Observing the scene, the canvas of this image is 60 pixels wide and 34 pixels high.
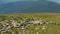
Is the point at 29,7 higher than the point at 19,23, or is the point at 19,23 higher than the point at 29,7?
the point at 19,23

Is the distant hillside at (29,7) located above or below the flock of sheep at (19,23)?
below

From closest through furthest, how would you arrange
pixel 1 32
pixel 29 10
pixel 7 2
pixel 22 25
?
pixel 1 32
pixel 22 25
pixel 29 10
pixel 7 2

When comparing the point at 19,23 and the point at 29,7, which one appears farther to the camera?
the point at 29,7

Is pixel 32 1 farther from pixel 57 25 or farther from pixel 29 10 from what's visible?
pixel 57 25

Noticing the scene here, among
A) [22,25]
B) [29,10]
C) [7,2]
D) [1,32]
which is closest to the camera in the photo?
[1,32]

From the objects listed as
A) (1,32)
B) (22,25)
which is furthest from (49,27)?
(1,32)

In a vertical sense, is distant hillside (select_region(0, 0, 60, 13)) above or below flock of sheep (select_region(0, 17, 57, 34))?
below

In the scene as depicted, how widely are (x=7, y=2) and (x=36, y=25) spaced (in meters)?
25.5

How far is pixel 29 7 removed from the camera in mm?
41406

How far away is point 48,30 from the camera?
17812 millimetres

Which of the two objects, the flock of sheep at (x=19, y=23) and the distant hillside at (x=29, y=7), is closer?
the flock of sheep at (x=19, y=23)

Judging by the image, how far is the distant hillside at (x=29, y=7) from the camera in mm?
39694

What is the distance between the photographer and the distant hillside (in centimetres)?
3969

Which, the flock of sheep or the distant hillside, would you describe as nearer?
the flock of sheep
